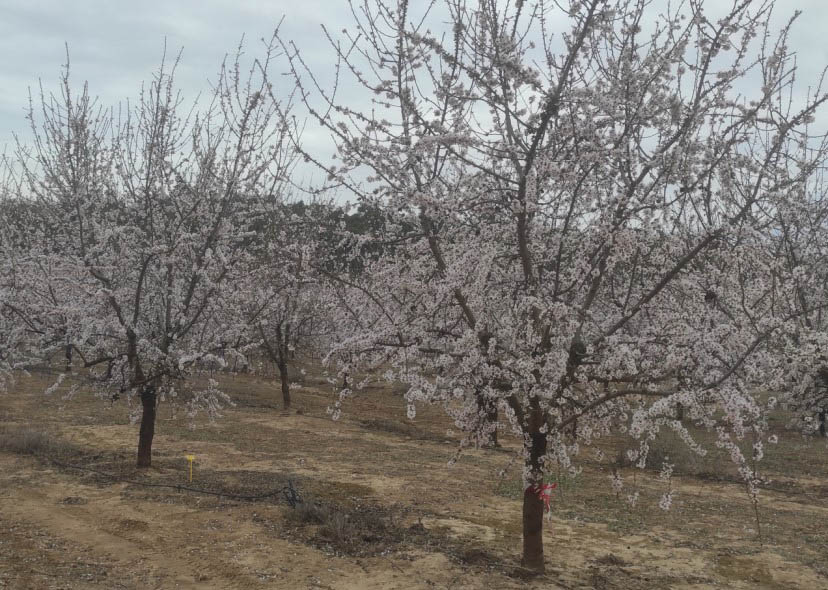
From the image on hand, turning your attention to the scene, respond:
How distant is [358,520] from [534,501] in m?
2.72

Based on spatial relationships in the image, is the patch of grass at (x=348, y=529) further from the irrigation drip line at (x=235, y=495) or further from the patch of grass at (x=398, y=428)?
the patch of grass at (x=398, y=428)

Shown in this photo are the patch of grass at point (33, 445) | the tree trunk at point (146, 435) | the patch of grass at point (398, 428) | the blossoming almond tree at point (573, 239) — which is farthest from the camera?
the patch of grass at point (398, 428)

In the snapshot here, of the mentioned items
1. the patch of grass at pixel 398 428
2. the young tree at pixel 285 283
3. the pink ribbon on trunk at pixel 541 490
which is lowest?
the patch of grass at pixel 398 428

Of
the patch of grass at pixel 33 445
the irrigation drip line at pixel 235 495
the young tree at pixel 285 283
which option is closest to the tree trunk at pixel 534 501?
the young tree at pixel 285 283

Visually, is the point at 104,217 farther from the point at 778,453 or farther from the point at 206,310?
the point at 778,453

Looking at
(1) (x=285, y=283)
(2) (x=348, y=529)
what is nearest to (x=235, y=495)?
(2) (x=348, y=529)

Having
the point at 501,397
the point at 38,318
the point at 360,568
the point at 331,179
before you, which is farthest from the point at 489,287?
the point at 38,318

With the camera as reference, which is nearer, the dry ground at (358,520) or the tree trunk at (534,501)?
the tree trunk at (534,501)

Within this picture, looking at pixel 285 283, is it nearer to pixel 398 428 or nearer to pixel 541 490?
pixel 541 490

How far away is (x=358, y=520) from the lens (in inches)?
336

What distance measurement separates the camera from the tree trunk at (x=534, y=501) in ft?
21.5

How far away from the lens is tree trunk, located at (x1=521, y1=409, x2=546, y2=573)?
6.54m

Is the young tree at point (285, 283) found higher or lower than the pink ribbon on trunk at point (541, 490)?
higher

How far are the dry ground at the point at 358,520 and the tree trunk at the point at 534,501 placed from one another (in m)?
0.18
